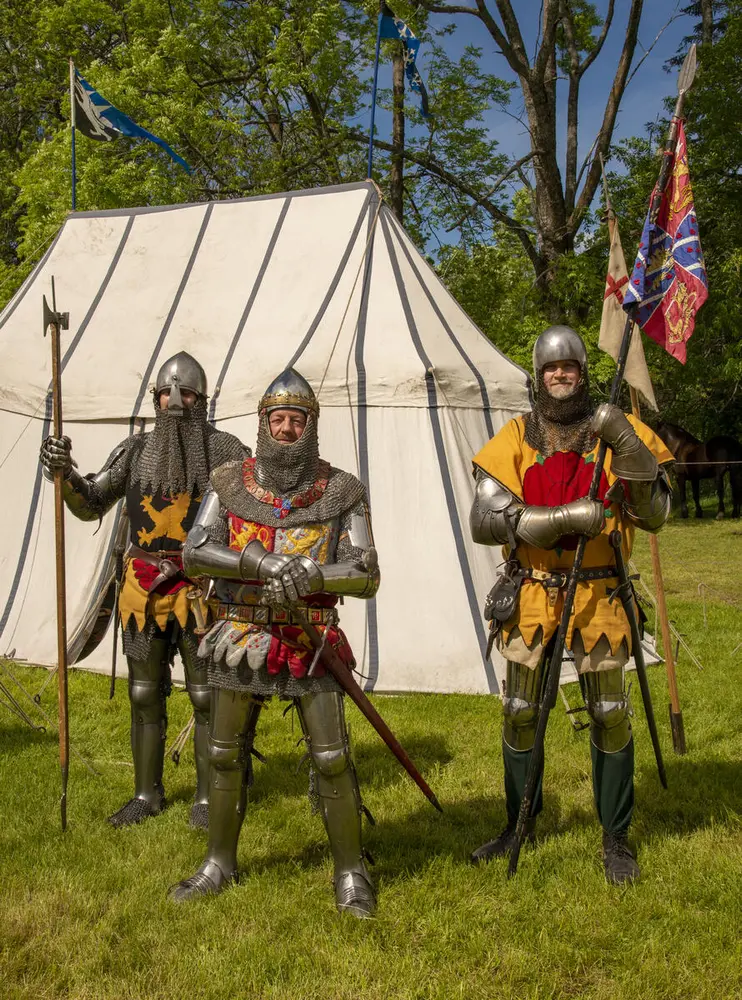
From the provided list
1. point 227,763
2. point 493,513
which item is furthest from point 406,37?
point 227,763

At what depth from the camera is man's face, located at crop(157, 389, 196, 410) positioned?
3.55 m

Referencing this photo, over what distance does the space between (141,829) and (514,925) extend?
1.51 metres

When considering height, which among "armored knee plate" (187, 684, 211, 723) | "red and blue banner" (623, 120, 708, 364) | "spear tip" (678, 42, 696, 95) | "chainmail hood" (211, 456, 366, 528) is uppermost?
"spear tip" (678, 42, 696, 95)

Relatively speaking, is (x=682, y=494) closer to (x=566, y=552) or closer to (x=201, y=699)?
(x=566, y=552)

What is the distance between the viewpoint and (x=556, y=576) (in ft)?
9.70

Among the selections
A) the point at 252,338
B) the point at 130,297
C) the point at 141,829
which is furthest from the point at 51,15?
the point at 141,829

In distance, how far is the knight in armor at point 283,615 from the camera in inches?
107

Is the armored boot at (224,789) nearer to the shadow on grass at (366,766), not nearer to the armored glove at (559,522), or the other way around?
the shadow on grass at (366,766)

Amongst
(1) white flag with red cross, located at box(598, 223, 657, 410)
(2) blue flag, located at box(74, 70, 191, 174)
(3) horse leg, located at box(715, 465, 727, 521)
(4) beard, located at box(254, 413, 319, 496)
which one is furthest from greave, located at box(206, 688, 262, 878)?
(3) horse leg, located at box(715, 465, 727, 521)

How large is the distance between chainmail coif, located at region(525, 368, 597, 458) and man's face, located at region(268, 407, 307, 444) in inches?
30.9

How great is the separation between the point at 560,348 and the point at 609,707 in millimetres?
1178

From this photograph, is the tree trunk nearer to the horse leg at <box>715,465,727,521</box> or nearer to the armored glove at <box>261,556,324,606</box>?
the horse leg at <box>715,465,727,521</box>

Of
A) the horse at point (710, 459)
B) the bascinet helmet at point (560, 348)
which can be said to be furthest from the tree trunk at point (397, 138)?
the bascinet helmet at point (560, 348)

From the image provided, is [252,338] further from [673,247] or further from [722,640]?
[722,640]
